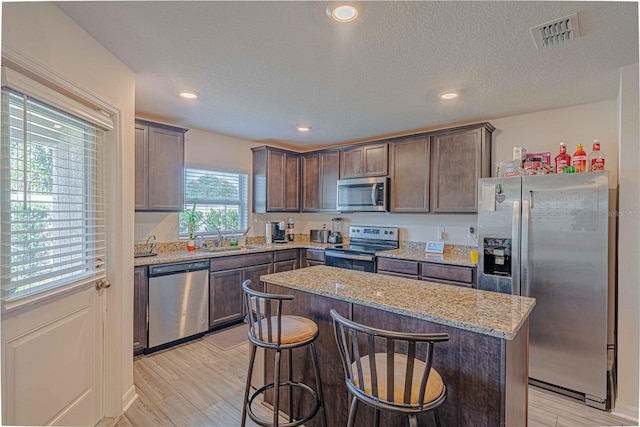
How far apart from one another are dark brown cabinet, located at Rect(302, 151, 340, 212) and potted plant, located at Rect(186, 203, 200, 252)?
166cm

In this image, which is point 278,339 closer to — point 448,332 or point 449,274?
point 448,332

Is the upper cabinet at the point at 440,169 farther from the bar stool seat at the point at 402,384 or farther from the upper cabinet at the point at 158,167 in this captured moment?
the upper cabinet at the point at 158,167

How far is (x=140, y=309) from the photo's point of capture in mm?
2969

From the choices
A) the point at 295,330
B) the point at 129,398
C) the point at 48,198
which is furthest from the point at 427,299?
the point at 129,398

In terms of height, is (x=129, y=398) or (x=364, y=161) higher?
(x=364, y=161)

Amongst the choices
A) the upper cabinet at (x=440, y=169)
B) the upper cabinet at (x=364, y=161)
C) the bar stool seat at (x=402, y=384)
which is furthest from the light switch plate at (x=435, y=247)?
the bar stool seat at (x=402, y=384)

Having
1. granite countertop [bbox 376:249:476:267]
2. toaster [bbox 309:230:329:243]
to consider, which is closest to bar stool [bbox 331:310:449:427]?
granite countertop [bbox 376:249:476:267]

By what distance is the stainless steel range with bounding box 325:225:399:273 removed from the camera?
3826 millimetres

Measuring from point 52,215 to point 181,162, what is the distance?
1951 mm

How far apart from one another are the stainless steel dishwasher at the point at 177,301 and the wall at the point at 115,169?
0.79 metres

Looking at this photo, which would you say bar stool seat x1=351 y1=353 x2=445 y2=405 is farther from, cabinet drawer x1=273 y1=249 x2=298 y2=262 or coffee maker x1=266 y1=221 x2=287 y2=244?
coffee maker x1=266 y1=221 x2=287 y2=244

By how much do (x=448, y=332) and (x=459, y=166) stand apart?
2.50 metres

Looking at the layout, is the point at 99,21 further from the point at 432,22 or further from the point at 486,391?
the point at 486,391

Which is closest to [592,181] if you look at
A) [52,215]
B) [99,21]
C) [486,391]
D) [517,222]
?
[517,222]
